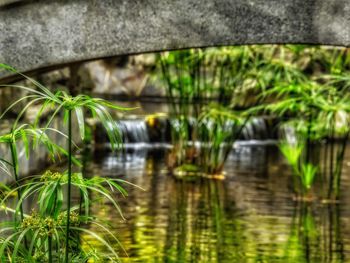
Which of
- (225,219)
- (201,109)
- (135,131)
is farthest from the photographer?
(135,131)

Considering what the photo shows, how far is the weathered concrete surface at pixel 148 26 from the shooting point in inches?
272

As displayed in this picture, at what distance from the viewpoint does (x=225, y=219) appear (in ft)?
33.4

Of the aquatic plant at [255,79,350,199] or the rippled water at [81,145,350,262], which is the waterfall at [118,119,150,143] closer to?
the rippled water at [81,145,350,262]

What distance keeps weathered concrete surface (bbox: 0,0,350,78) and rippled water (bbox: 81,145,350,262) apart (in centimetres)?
128

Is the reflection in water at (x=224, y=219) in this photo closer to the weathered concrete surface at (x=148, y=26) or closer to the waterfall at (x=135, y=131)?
the weathered concrete surface at (x=148, y=26)

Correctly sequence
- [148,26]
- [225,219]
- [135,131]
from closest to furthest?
[148,26]
[225,219]
[135,131]

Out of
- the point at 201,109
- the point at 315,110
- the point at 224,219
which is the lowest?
the point at 224,219

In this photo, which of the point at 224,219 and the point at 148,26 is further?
the point at 224,219

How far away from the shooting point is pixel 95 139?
18.2m

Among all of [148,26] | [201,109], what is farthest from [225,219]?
[201,109]

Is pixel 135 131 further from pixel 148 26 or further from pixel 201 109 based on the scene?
pixel 148 26

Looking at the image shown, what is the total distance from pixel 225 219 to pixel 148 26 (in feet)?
11.5

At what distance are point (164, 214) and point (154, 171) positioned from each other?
385 centimetres

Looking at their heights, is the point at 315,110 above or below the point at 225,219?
above
